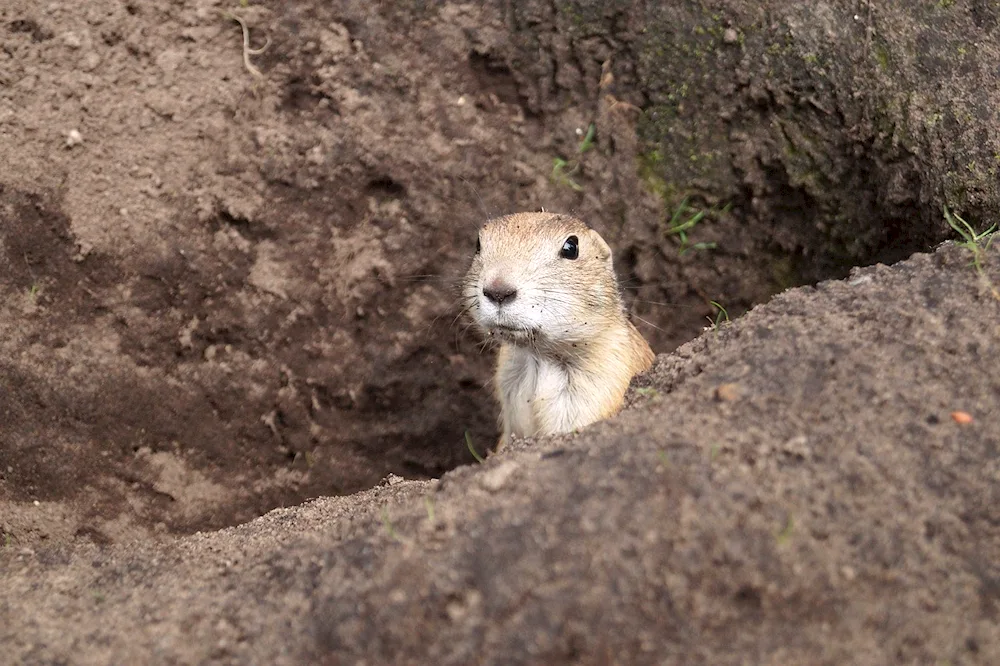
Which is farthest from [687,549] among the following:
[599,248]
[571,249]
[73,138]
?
[73,138]

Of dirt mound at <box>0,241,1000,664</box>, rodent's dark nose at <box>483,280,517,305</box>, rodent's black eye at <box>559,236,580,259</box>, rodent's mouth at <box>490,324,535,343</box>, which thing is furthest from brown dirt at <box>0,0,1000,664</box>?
rodent's black eye at <box>559,236,580,259</box>

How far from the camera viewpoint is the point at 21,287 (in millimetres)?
5441

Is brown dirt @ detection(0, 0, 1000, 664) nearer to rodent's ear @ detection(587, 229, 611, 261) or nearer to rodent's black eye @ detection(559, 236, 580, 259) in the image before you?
rodent's ear @ detection(587, 229, 611, 261)

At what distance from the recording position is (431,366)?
6680mm

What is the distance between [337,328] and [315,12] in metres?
2.07

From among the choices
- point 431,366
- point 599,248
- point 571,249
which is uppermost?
point 571,249

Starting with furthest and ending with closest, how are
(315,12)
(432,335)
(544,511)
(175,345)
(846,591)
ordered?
(432,335) < (315,12) < (175,345) < (544,511) < (846,591)

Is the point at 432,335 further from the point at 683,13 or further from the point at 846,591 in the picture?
the point at 846,591

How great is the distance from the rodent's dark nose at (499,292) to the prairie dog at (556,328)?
0.12 meters

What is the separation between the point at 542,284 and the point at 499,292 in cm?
43

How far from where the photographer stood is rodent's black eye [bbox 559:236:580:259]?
217 inches

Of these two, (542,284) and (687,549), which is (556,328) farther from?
(687,549)

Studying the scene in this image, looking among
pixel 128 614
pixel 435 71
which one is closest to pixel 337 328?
pixel 435 71

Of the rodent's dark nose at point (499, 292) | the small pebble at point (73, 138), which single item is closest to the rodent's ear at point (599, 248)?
the rodent's dark nose at point (499, 292)
